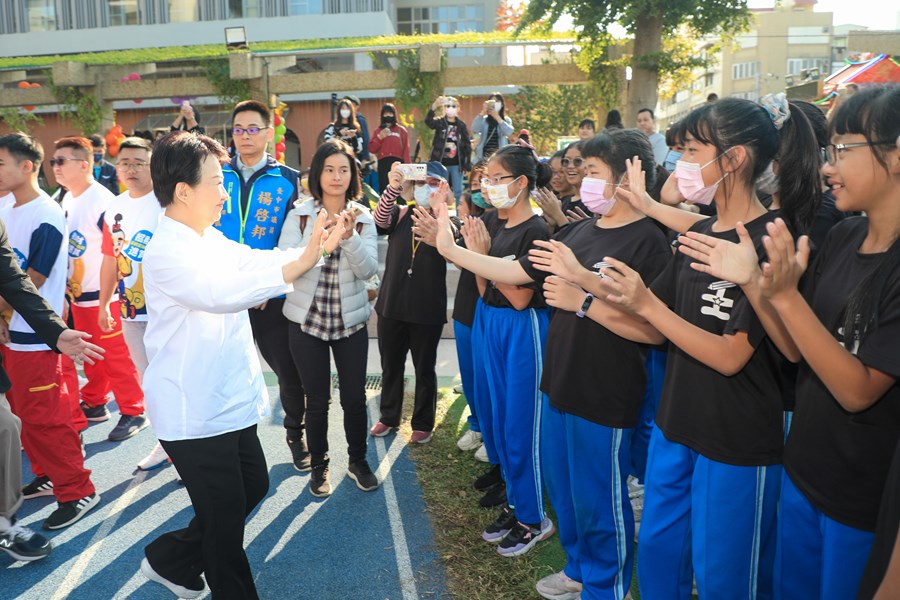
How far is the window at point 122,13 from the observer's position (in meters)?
26.4

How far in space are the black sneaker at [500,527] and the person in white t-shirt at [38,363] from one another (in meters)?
2.19

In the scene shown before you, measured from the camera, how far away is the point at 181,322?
2441 mm

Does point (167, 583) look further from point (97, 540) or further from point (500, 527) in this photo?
point (500, 527)

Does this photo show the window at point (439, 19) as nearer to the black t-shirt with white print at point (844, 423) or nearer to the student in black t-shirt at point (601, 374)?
the student in black t-shirt at point (601, 374)

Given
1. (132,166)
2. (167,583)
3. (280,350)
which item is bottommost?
(167,583)

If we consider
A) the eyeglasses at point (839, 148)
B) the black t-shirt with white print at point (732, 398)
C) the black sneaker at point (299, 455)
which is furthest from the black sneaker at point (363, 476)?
the eyeglasses at point (839, 148)

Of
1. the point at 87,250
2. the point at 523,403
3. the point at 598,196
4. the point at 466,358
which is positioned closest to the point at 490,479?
the point at 466,358

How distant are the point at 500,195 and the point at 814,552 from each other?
6.66 ft

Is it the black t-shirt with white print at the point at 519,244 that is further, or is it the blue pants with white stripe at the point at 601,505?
the black t-shirt with white print at the point at 519,244

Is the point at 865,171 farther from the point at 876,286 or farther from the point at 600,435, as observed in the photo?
A: the point at 600,435

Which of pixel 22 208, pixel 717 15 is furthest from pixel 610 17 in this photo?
pixel 22 208

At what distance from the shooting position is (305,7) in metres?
25.6

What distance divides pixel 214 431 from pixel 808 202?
2.12 metres

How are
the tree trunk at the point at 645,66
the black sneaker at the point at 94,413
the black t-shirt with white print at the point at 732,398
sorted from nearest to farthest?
1. the black t-shirt with white print at the point at 732,398
2. the black sneaker at the point at 94,413
3. the tree trunk at the point at 645,66
